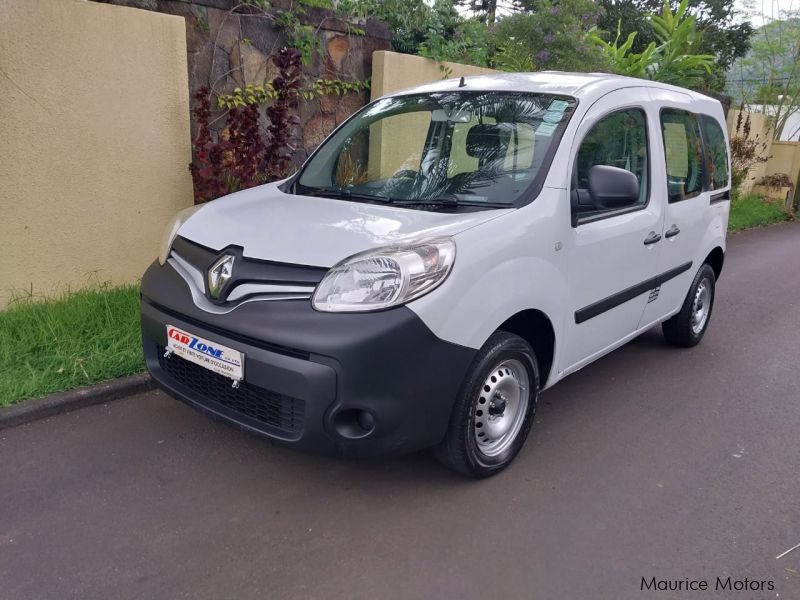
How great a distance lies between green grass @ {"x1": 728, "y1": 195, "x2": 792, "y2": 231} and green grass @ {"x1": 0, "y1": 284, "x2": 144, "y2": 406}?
1026cm

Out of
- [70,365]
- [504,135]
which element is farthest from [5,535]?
[504,135]

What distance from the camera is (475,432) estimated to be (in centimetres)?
312

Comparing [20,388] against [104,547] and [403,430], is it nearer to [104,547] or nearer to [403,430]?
[104,547]

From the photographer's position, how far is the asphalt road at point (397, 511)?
8.48 feet

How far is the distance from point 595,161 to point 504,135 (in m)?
0.50

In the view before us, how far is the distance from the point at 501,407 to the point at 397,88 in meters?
4.60

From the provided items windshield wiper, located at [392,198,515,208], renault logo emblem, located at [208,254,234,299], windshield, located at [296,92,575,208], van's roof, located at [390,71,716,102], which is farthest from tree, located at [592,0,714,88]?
renault logo emblem, located at [208,254,234,299]

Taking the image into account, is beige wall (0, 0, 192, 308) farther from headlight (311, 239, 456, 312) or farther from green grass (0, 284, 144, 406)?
headlight (311, 239, 456, 312)

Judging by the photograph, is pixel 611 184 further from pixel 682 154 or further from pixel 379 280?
pixel 682 154

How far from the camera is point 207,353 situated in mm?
2887

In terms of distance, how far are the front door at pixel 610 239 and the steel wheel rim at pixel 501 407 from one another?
0.36 metres

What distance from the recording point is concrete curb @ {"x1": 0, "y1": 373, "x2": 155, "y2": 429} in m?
3.59

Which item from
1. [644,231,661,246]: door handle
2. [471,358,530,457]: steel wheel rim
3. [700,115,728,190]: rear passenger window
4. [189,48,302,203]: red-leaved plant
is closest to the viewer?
[471,358,530,457]: steel wheel rim

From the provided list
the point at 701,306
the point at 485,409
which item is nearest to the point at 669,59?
the point at 701,306
